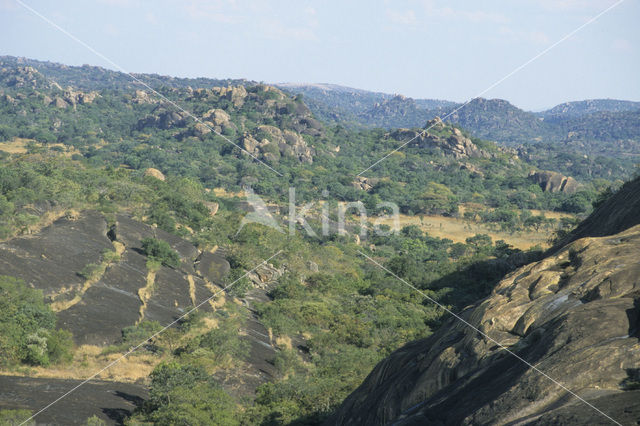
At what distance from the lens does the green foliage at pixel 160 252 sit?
28.5 meters

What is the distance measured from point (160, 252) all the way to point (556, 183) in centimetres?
7924

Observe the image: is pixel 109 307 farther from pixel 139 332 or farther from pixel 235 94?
pixel 235 94

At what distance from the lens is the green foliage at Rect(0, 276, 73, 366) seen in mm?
16953

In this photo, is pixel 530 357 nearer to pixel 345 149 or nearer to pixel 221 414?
pixel 221 414

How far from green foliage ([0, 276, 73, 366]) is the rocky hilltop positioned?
10948mm

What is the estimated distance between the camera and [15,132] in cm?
10338

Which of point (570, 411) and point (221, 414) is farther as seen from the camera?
point (221, 414)

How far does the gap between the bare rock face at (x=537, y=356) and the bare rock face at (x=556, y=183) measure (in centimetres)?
8518

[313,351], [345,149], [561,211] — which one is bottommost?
[313,351]

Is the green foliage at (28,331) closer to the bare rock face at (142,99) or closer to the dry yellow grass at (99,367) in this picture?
the dry yellow grass at (99,367)

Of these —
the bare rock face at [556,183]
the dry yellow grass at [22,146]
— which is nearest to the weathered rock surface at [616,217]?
the bare rock face at [556,183]

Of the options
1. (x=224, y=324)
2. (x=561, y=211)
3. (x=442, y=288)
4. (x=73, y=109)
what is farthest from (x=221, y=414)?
(x=73, y=109)

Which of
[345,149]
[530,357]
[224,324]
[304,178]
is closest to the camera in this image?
[530,357]

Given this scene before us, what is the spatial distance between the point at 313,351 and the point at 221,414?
9788mm
